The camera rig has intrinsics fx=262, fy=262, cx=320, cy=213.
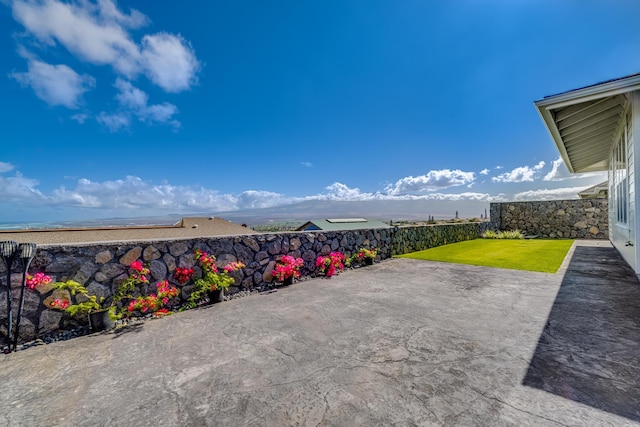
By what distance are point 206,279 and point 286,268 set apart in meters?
1.64

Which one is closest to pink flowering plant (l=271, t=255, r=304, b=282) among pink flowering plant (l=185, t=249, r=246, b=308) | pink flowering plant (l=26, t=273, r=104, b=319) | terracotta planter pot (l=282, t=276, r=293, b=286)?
terracotta planter pot (l=282, t=276, r=293, b=286)

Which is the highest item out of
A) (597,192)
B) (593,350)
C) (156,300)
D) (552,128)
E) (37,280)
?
(552,128)

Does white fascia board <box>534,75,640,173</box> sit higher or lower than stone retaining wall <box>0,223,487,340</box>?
higher

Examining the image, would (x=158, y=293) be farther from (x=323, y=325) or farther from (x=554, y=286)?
(x=554, y=286)

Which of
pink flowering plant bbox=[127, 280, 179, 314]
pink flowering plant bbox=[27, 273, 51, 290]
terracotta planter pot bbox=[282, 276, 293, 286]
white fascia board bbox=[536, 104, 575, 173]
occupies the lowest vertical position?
terracotta planter pot bbox=[282, 276, 293, 286]

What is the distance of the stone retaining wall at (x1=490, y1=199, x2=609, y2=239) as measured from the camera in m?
14.3

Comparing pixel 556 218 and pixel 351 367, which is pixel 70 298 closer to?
pixel 351 367

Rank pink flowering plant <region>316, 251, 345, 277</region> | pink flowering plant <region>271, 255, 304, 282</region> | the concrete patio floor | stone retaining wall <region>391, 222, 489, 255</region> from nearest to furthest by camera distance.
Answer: the concrete patio floor → pink flowering plant <region>271, 255, 304, 282</region> → pink flowering plant <region>316, 251, 345, 277</region> → stone retaining wall <region>391, 222, 489, 255</region>

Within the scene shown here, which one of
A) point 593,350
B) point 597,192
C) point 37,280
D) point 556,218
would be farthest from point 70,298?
point 597,192

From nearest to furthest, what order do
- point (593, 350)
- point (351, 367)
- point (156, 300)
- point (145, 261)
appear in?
point (351, 367) → point (593, 350) → point (156, 300) → point (145, 261)

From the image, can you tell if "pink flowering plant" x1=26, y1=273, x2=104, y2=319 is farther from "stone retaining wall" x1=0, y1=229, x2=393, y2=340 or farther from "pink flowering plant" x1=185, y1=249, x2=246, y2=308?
"pink flowering plant" x1=185, y1=249, x2=246, y2=308

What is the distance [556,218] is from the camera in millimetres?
15578

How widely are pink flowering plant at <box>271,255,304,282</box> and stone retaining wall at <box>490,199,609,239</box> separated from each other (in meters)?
16.2

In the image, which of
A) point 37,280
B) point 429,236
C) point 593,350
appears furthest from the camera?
point 429,236
